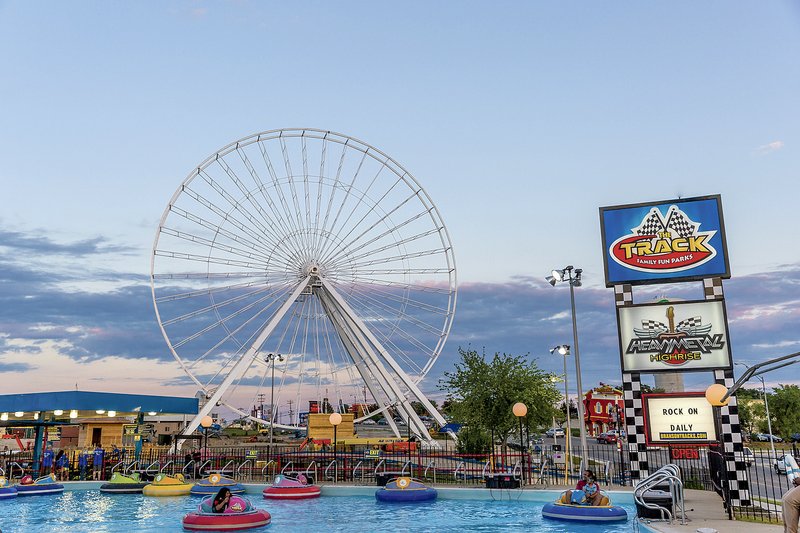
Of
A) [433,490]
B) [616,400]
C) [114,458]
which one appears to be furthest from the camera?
[616,400]

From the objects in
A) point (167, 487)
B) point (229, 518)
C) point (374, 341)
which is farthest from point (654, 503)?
point (374, 341)

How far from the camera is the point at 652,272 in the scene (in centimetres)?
2250

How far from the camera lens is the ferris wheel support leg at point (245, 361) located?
35.1 m

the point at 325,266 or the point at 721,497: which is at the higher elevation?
the point at 325,266

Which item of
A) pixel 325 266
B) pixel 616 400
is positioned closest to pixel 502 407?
pixel 325 266

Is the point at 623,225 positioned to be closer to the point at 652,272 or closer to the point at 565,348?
the point at 652,272

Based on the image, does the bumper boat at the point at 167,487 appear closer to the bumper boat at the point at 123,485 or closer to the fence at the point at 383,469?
the bumper boat at the point at 123,485

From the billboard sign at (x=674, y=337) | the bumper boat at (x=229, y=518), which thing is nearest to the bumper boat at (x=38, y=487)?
the bumper boat at (x=229, y=518)

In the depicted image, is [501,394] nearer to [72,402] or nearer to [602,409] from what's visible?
[72,402]

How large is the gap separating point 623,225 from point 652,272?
2040 mm

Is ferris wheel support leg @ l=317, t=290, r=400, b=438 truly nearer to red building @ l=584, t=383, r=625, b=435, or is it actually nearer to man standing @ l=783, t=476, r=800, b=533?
man standing @ l=783, t=476, r=800, b=533

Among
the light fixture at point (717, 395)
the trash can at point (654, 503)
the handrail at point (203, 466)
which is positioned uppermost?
the light fixture at point (717, 395)

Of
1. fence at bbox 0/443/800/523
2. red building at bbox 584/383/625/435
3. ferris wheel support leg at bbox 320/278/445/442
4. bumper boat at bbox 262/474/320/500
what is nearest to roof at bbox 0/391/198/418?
fence at bbox 0/443/800/523

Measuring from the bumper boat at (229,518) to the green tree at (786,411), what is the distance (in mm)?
65656
